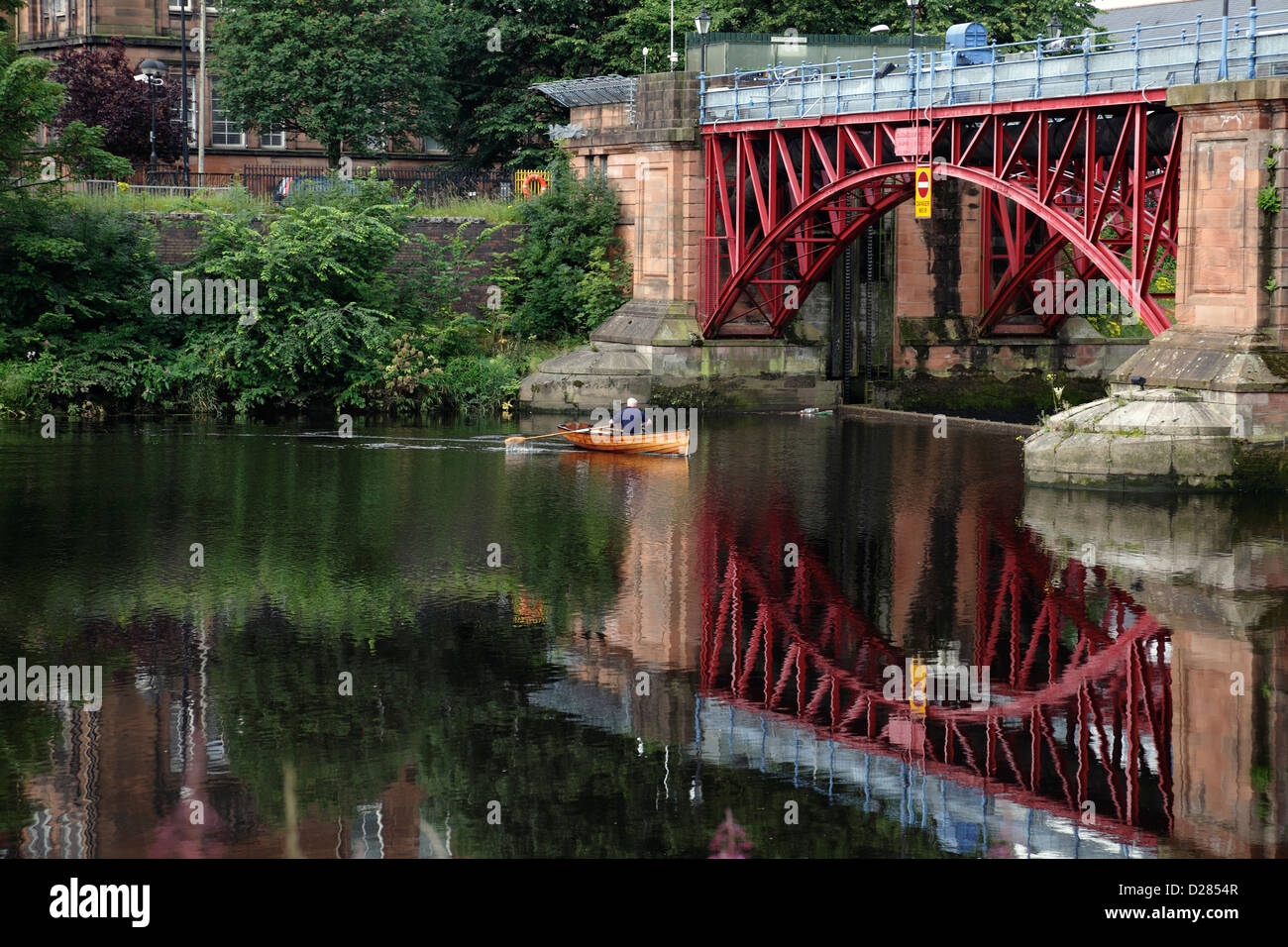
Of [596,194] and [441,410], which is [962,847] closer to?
[441,410]

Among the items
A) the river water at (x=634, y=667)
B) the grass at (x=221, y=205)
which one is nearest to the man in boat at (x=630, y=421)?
the river water at (x=634, y=667)

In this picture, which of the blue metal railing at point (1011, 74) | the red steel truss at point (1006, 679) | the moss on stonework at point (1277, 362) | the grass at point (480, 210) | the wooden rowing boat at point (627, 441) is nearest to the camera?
the red steel truss at point (1006, 679)

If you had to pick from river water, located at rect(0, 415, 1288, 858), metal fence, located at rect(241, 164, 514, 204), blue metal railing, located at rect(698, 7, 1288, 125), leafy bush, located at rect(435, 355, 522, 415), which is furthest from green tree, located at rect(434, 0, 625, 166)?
river water, located at rect(0, 415, 1288, 858)

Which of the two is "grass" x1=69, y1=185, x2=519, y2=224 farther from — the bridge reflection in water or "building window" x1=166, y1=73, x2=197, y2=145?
the bridge reflection in water

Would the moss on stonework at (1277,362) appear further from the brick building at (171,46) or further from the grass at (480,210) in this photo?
the brick building at (171,46)

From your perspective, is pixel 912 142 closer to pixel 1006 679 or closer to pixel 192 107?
pixel 1006 679

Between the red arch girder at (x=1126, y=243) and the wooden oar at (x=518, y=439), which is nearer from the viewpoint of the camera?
the red arch girder at (x=1126, y=243)

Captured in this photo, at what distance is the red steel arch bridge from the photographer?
115ft

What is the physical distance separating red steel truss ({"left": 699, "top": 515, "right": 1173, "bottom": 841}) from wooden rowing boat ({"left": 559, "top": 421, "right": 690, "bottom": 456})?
11.9 m

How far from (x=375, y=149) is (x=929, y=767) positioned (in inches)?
2190

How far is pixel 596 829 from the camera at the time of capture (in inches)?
581

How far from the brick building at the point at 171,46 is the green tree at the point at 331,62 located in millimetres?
10198

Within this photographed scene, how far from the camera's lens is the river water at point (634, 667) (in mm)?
14984

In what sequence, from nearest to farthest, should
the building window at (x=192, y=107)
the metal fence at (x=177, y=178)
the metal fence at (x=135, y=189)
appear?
the metal fence at (x=135, y=189), the metal fence at (x=177, y=178), the building window at (x=192, y=107)
